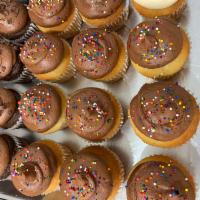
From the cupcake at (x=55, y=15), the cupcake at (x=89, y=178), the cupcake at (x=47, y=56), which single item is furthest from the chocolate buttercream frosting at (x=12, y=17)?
Answer: the cupcake at (x=89, y=178)

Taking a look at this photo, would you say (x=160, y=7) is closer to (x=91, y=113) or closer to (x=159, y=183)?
(x=91, y=113)

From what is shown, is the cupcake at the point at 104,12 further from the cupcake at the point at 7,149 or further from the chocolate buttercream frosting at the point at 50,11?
the cupcake at the point at 7,149

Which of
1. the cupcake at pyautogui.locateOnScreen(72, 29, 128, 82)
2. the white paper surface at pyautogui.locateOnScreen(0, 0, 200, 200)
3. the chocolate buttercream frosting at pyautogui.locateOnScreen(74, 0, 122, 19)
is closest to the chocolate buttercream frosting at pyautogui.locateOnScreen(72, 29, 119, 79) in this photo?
the cupcake at pyautogui.locateOnScreen(72, 29, 128, 82)

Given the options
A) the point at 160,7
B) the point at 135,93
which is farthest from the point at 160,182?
the point at 160,7

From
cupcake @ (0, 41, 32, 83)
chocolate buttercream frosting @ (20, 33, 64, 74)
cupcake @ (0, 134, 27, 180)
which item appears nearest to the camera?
chocolate buttercream frosting @ (20, 33, 64, 74)

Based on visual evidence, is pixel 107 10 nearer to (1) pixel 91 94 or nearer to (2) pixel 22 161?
(1) pixel 91 94

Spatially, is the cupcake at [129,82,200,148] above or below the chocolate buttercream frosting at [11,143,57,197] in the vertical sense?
above

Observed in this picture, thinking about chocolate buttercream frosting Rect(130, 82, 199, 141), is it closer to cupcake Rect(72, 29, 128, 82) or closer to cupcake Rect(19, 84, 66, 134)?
cupcake Rect(72, 29, 128, 82)

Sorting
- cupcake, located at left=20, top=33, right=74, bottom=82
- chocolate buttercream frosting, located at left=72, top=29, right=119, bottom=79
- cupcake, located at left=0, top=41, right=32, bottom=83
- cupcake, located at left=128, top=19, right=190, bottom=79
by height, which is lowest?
cupcake, located at left=0, top=41, right=32, bottom=83
